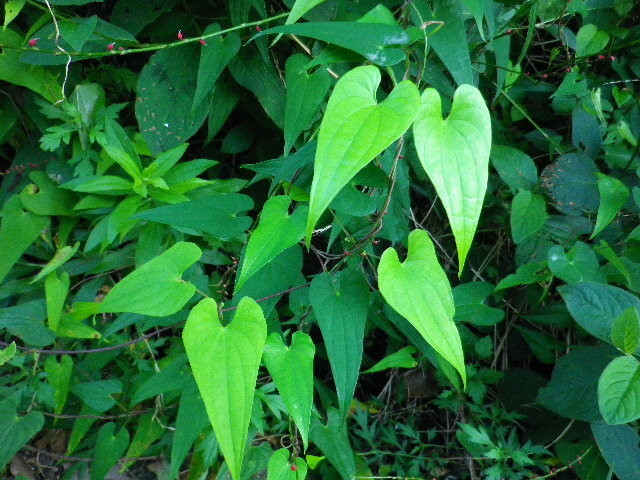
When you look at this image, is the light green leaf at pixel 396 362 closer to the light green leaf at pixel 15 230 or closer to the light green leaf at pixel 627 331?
the light green leaf at pixel 627 331

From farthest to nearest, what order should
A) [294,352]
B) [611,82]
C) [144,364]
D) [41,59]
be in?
1. [611,82]
2. [144,364]
3. [41,59]
4. [294,352]

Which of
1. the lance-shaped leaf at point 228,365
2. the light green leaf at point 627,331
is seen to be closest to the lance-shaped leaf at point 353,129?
the lance-shaped leaf at point 228,365

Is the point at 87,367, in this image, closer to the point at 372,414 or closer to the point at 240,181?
the point at 240,181

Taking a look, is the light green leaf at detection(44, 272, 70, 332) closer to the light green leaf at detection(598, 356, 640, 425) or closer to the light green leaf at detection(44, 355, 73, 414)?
the light green leaf at detection(44, 355, 73, 414)

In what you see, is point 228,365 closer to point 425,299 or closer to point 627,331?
point 425,299

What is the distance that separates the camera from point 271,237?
648mm

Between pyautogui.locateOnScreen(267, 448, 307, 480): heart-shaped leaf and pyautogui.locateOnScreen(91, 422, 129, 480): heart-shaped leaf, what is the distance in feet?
1.39

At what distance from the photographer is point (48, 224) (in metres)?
1.21

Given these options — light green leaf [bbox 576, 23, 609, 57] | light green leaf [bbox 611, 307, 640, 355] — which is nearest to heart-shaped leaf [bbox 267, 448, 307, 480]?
light green leaf [bbox 611, 307, 640, 355]

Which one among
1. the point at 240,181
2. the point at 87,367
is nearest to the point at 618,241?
the point at 240,181

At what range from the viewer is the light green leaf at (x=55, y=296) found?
1.10 m

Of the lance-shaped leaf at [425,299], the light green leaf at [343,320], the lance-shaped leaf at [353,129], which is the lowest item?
the light green leaf at [343,320]

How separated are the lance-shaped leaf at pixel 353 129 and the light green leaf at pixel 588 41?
90 centimetres

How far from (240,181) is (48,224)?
45 centimetres
